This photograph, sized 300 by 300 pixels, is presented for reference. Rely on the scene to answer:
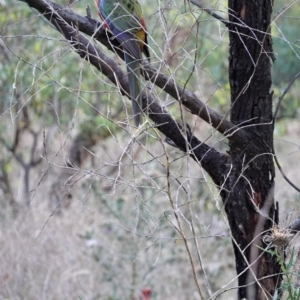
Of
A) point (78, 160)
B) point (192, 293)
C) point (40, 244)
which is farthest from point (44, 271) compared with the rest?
point (78, 160)

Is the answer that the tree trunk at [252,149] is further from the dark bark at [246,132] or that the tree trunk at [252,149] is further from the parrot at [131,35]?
the parrot at [131,35]

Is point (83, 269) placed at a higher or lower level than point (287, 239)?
lower

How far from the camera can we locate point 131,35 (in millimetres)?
3332

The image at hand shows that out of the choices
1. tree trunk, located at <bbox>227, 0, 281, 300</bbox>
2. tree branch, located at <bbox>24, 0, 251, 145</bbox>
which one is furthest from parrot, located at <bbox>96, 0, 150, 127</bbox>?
tree trunk, located at <bbox>227, 0, 281, 300</bbox>

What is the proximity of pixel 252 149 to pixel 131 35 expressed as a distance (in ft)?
3.21

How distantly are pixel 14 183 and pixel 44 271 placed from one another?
9.98 ft

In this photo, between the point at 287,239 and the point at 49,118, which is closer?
the point at 287,239

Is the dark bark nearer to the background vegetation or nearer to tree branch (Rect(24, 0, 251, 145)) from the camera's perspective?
tree branch (Rect(24, 0, 251, 145))

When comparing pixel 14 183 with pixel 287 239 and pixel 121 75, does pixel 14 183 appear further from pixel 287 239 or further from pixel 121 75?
pixel 287 239

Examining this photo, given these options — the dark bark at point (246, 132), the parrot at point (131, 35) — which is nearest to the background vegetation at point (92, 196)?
the parrot at point (131, 35)

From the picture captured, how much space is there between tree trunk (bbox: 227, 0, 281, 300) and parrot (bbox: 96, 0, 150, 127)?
0.41 meters

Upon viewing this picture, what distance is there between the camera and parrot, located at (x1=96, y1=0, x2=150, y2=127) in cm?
285

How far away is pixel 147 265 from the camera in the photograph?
5.24m

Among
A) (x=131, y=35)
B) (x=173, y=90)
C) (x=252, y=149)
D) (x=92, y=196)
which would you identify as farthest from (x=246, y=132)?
(x=92, y=196)
